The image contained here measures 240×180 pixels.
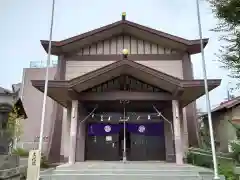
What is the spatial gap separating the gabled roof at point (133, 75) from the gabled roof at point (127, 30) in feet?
9.73

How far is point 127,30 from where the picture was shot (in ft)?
42.8

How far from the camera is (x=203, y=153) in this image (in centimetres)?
1080

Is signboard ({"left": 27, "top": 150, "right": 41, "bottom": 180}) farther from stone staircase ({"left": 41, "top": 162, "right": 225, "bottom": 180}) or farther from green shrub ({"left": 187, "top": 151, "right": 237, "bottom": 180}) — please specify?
green shrub ({"left": 187, "top": 151, "right": 237, "bottom": 180})

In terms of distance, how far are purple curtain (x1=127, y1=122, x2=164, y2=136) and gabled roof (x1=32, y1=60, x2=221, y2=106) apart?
2403mm

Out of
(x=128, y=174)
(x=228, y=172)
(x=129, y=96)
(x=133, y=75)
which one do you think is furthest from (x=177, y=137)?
(x=133, y=75)

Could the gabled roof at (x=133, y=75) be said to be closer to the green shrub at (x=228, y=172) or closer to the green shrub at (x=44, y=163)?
the green shrub at (x=228, y=172)

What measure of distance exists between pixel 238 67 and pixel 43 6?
8.92 metres

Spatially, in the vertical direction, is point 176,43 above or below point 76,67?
above

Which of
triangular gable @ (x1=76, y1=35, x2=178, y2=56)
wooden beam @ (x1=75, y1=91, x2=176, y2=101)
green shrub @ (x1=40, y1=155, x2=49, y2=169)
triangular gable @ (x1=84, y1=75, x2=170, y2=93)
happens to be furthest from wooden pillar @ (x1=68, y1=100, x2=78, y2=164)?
triangular gable @ (x1=76, y1=35, x2=178, y2=56)

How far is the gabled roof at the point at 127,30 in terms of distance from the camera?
1238 cm

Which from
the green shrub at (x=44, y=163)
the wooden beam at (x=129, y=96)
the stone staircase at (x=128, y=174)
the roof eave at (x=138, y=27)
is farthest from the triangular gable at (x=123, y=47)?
the stone staircase at (x=128, y=174)

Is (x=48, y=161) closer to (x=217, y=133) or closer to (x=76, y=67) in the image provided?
(x=76, y=67)

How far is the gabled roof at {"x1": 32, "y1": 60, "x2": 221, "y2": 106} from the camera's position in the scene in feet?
32.3

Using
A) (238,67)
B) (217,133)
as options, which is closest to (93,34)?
(238,67)
